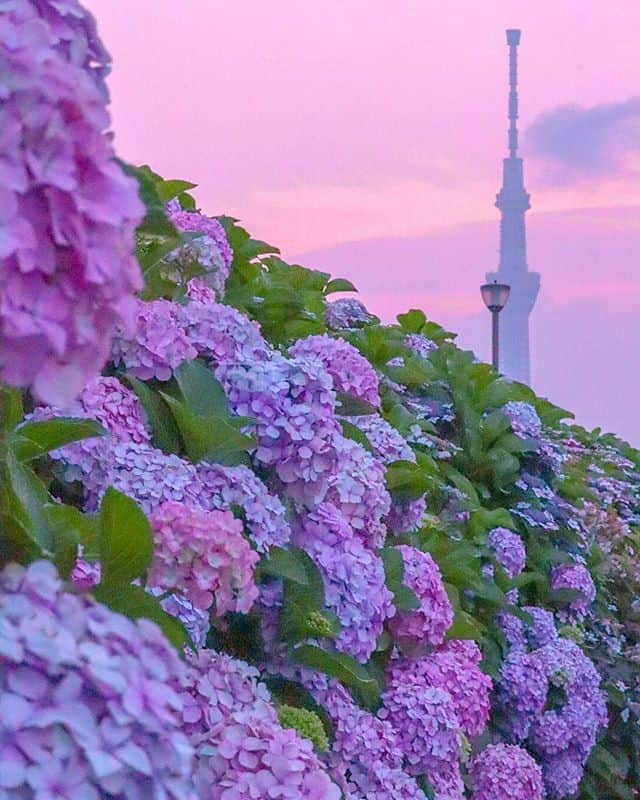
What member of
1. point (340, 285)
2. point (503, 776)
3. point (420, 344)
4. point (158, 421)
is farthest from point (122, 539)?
point (420, 344)

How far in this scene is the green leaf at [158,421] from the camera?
2.91 metres

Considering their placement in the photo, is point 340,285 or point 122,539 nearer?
point 122,539

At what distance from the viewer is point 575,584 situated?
5.82 metres

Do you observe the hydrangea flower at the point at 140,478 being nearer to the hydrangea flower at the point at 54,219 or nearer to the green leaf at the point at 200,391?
the green leaf at the point at 200,391

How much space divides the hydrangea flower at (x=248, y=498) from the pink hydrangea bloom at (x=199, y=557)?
29 cm

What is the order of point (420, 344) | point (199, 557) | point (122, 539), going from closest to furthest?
point (122, 539) < point (199, 557) < point (420, 344)

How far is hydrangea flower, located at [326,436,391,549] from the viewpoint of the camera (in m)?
3.22

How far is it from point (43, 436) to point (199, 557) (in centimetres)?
42

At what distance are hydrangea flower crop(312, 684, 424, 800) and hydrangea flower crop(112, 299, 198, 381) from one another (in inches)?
29.9

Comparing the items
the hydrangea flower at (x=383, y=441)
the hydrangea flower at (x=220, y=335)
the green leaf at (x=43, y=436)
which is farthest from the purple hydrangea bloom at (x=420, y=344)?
the green leaf at (x=43, y=436)

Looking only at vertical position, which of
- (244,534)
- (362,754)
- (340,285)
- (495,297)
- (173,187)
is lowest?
(362,754)

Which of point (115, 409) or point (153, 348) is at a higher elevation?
point (153, 348)

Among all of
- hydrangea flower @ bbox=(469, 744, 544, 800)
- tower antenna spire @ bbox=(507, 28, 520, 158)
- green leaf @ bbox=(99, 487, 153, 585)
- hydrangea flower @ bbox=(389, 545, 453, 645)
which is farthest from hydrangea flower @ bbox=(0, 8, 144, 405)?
tower antenna spire @ bbox=(507, 28, 520, 158)

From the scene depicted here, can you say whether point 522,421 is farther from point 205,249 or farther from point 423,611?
point 205,249
